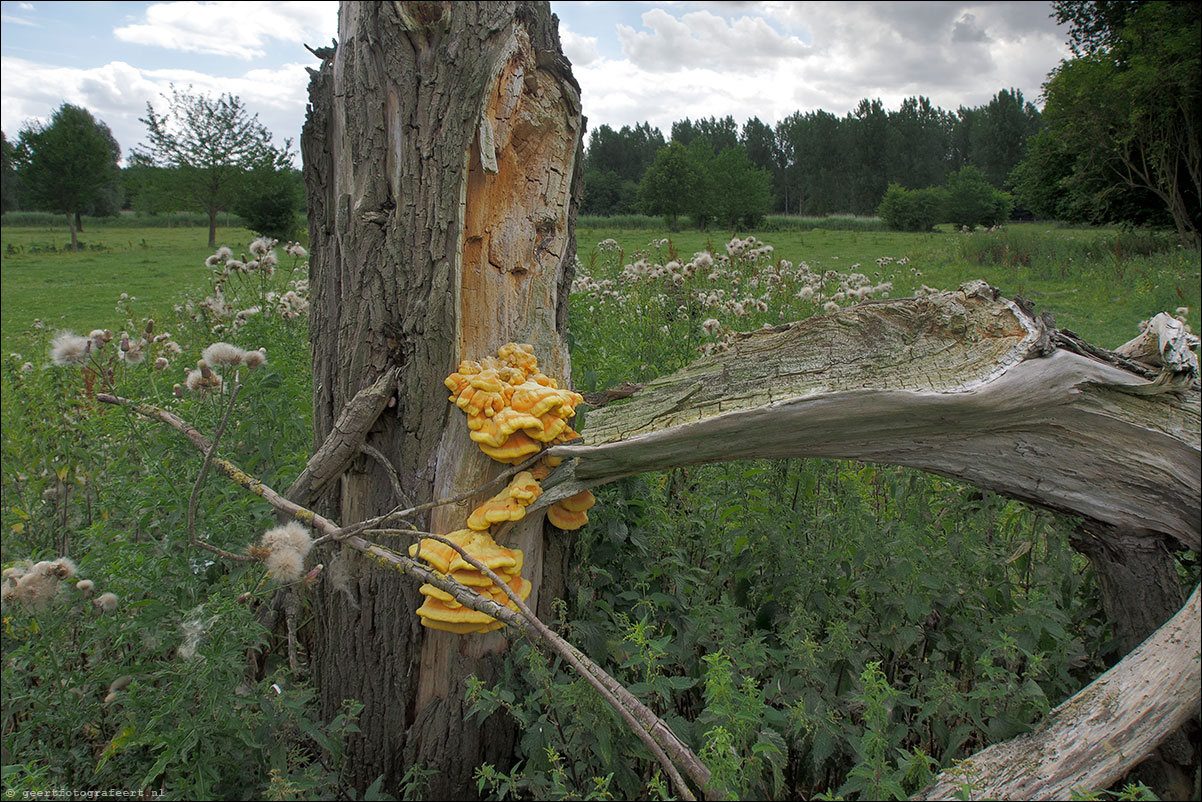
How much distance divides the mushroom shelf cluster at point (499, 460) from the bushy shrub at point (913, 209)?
39.6 m

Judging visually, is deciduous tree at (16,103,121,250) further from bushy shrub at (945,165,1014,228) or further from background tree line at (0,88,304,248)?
bushy shrub at (945,165,1014,228)

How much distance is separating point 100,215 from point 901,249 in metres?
71.5

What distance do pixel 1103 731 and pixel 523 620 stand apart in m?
1.63

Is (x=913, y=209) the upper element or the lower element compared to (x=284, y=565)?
upper

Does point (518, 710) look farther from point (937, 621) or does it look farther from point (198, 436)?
point (937, 621)

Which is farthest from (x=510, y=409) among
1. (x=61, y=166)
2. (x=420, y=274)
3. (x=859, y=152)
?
(x=859, y=152)

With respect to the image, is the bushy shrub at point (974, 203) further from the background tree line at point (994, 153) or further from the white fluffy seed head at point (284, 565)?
the white fluffy seed head at point (284, 565)

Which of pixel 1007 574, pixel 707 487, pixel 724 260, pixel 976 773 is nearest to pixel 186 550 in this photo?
pixel 707 487

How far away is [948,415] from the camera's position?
2004mm

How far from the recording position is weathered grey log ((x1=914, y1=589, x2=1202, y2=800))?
181cm

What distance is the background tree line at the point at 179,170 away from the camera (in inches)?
836

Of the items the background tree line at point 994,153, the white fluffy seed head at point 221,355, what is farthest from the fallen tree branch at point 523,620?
the background tree line at point 994,153

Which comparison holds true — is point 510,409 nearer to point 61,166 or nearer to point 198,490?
point 198,490

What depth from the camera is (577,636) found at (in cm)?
228
